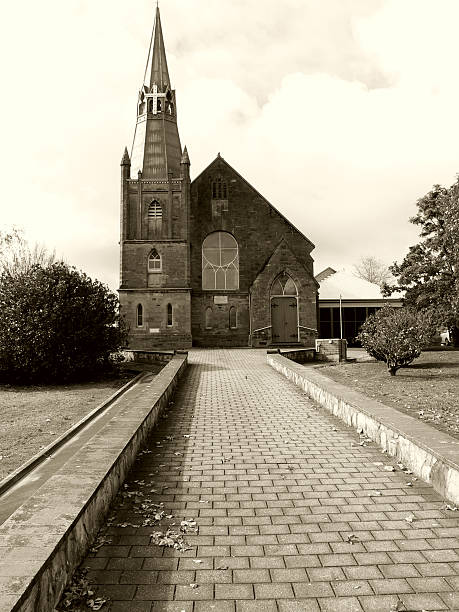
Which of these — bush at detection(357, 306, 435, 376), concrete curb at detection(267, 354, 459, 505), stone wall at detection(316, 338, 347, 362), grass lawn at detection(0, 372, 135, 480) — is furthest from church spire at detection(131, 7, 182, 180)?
concrete curb at detection(267, 354, 459, 505)

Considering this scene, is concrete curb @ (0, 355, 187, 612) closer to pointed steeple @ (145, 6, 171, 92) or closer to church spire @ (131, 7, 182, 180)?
church spire @ (131, 7, 182, 180)

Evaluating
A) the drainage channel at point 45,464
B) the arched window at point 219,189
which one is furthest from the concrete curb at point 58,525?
the arched window at point 219,189

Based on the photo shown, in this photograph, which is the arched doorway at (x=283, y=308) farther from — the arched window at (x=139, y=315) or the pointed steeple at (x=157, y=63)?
the pointed steeple at (x=157, y=63)

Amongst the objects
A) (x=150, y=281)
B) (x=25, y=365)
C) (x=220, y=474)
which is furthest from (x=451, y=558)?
(x=150, y=281)

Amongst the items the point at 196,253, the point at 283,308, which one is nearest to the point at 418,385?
the point at 283,308

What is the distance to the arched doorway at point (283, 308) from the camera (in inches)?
1398

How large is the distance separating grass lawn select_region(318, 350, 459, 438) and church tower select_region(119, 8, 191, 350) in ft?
45.7

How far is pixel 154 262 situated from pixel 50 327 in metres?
17.3

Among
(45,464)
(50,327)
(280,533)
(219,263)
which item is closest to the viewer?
(280,533)

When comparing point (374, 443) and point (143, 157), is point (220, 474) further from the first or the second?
point (143, 157)

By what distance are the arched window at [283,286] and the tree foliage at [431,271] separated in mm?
6103

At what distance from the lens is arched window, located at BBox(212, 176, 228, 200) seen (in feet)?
123

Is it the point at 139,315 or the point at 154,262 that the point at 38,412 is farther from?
the point at 154,262

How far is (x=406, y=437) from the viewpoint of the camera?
6.20 m
